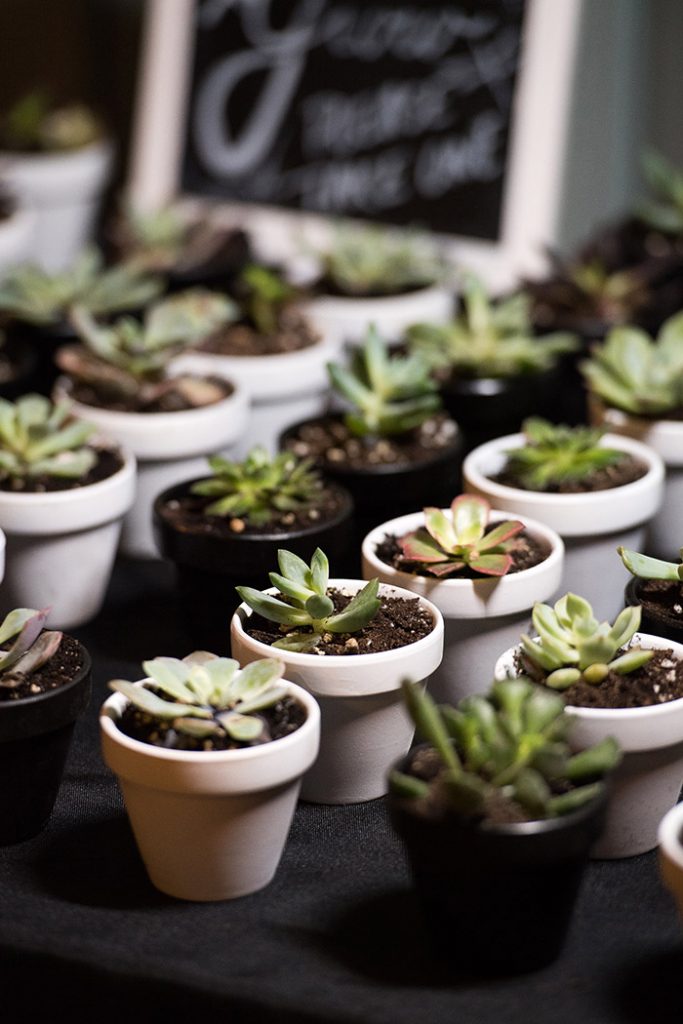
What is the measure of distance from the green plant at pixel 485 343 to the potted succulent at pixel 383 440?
5.1 inches

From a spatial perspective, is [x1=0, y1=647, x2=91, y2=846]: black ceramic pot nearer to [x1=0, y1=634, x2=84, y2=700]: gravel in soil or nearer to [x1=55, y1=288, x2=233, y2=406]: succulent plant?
[x1=0, y1=634, x2=84, y2=700]: gravel in soil

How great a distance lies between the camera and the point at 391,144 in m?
2.24

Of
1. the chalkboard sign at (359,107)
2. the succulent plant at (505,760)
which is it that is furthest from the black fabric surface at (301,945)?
the chalkboard sign at (359,107)

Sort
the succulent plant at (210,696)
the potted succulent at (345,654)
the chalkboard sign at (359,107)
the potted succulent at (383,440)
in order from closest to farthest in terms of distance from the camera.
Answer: the succulent plant at (210,696)
the potted succulent at (345,654)
the potted succulent at (383,440)
the chalkboard sign at (359,107)

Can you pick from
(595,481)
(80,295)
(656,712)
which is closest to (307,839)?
(656,712)

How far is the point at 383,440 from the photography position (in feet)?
5.28

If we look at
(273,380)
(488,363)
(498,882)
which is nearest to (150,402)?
(273,380)

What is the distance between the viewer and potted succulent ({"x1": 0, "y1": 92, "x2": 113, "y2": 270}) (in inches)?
96.5

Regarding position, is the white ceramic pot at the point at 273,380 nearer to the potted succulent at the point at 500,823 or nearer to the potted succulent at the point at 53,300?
the potted succulent at the point at 53,300

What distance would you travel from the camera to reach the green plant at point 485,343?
5.75 ft

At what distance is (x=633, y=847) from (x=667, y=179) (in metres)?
1.31

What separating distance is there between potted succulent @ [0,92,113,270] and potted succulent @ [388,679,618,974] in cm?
173

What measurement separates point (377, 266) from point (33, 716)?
1127 millimetres

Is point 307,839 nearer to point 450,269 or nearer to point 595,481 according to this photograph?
point 595,481
